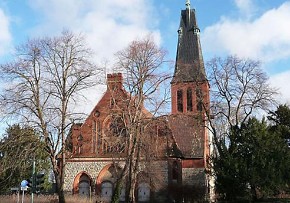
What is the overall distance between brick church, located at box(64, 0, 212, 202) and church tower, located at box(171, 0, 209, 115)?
95 mm

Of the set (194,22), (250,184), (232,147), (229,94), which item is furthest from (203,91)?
(194,22)

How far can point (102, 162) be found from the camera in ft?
134

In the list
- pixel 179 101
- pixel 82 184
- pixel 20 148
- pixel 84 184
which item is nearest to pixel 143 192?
pixel 84 184

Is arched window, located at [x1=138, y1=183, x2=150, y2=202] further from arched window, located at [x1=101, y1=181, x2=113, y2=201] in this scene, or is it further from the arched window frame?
the arched window frame

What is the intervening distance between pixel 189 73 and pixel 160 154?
828cm

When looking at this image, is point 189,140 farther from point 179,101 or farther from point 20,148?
point 20,148

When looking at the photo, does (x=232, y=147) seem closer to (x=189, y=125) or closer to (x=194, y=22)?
(x=189, y=125)

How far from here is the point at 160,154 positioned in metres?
37.3

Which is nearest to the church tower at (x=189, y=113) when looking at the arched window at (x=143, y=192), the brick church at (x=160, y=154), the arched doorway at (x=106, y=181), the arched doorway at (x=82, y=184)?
the brick church at (x=160, y=154)

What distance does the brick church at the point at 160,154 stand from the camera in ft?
118

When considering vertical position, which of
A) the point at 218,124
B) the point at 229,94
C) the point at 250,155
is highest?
the point at 229,94

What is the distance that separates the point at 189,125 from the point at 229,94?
5.39 meters

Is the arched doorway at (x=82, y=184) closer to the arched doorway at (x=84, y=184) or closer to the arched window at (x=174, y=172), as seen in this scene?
the arched doorway at (x=84, y=184)

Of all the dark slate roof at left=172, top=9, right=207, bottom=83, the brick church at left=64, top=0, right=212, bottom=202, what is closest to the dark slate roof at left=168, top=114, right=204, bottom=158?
the brick church at left=64, top=0, right=212, bottom=202
